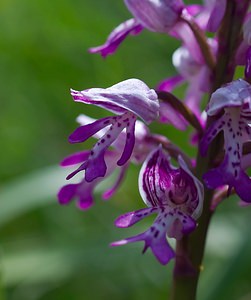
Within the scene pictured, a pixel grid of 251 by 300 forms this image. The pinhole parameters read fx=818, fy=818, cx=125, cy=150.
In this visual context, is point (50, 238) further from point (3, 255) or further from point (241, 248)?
point (241, 248)

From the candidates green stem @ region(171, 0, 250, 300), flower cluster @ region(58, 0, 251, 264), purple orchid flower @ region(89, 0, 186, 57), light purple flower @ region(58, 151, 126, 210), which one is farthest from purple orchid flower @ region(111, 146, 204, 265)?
purple orchid flower @ region(89, 0, 186, 57)

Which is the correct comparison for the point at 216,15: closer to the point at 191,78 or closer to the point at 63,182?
the point at 191,78

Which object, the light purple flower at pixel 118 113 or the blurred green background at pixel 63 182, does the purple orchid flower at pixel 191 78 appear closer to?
the light purple flower at pixel 118 113

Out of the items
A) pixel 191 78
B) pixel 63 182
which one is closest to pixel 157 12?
pixel 191 78

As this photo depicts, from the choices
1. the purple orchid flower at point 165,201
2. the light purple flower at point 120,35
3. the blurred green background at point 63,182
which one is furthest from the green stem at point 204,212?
the blurred green background at point 63,182

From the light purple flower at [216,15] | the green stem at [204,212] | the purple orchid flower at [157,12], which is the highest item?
the purple orchid flower at [157,12]
